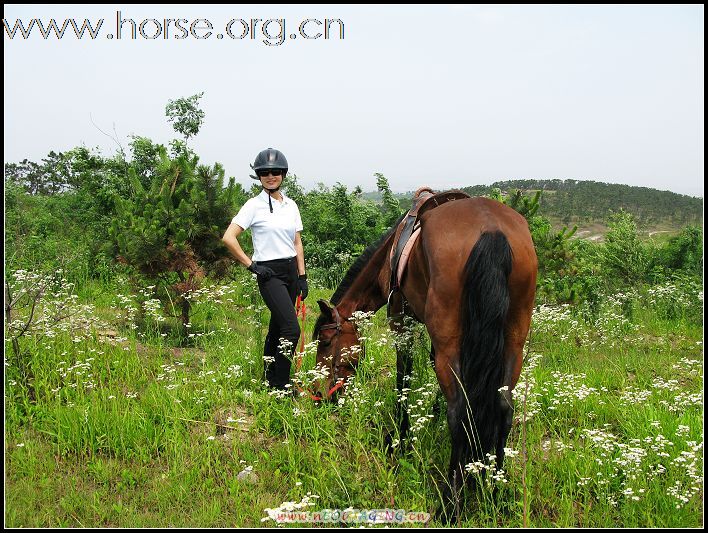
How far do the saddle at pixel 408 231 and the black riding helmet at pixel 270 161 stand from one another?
1270mm

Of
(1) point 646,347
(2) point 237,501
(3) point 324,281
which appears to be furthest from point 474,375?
(3) point 324,281

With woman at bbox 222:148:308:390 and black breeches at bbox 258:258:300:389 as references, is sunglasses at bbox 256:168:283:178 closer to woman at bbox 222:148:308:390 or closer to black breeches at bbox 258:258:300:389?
woman at bbox 222:148:308:390

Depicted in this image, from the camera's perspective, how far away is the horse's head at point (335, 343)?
175 inches

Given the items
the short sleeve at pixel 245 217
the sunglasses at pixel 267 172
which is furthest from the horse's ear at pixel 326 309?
the sunglasses at pixel 267 172

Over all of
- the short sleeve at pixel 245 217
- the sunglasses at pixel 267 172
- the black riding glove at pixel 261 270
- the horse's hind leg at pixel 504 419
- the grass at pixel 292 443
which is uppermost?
the sunglasses at pixel 267 172

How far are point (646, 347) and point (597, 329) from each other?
0.66m

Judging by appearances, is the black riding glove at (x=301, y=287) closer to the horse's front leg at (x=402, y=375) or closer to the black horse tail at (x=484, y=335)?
the horse's front leg at (x=402, y=375)

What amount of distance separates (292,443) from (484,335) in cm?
163

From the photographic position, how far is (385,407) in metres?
4.06

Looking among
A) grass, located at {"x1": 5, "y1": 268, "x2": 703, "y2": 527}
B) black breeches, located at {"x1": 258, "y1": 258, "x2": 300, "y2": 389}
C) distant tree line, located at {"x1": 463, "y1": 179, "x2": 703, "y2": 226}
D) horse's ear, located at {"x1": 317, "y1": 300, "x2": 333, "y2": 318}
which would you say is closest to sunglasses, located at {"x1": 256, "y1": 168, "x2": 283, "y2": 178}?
black breeches, located at {"x1": 258, "y1": 258, "x2": 300, "y2": 389}

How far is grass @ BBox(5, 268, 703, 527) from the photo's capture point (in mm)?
3029

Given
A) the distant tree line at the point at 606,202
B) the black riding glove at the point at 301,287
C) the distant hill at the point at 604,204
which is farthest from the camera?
the distant tree line at the point at 606,202

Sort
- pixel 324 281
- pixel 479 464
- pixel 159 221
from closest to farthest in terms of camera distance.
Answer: pixel 479 464 < pixel 159 221 < pixel 324 281

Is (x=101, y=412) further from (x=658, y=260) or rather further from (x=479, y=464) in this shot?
(x=658, y=260)
